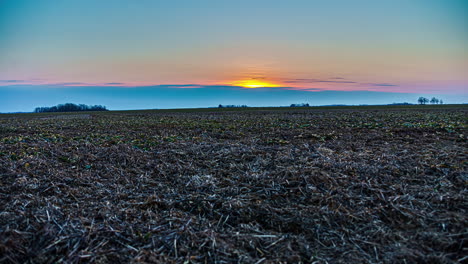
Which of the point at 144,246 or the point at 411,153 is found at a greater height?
the point at 411,153

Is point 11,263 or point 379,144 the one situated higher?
point 379,144

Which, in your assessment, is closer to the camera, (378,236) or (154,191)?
(378,236)

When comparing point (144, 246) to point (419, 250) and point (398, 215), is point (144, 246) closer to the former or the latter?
point (419, 250)

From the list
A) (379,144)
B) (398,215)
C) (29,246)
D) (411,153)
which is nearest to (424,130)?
(379,144)

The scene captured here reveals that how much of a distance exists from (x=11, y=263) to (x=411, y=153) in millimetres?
10291

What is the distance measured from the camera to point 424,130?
52.0ft

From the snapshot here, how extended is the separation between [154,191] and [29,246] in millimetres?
2711

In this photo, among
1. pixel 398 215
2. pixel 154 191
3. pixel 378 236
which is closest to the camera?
pixel 378 236

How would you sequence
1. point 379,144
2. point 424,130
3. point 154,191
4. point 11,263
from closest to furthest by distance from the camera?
point 11,263, point 154,191, point 379,144, point 424,130

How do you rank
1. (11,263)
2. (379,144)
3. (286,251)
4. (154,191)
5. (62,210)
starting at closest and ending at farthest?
1. (11,263)
2. (286,251)
3. (62,210)
4. (154,191)
5. (379,144)

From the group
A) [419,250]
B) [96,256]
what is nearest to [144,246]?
[96,256]

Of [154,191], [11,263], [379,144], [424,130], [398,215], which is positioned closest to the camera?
[11,263]

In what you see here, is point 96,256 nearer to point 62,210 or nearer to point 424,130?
point 62,210

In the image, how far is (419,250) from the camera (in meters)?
4.43
